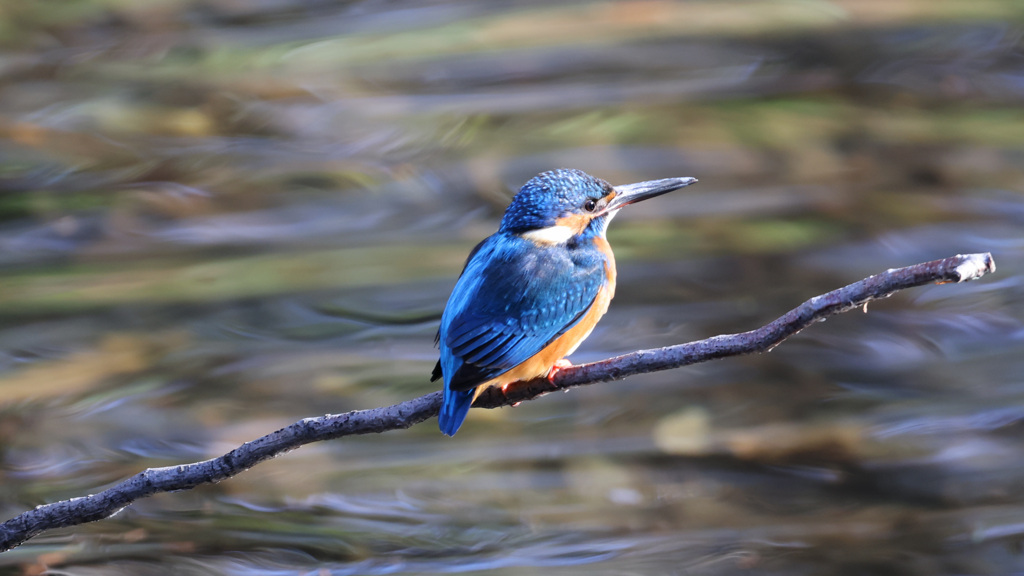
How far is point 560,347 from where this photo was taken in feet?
6.33

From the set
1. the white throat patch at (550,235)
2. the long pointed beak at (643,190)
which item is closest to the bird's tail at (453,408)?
the white throat patch at (550,235)

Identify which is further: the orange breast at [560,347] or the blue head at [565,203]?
the blue head at [565,203]

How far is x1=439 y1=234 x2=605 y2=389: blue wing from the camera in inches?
68.8

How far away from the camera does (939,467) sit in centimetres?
346

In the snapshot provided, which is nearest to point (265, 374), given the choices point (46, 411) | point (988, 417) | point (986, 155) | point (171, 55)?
point (46, 411)

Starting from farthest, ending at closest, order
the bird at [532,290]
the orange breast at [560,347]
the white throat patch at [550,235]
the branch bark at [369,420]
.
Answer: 1. the white throat patch at [550,235]
2. the orange breast at [560,347]
3. the bird at [532,290]
4. the branch bark at [369,420]

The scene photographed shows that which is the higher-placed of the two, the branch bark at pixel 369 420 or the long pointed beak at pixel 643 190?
the long pointed beak at pixel 643 190

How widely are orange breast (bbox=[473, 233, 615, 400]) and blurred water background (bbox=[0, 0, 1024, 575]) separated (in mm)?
1479

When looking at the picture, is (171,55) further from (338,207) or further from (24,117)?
(338,207)

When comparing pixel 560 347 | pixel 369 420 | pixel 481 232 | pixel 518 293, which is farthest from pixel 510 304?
pixel 481 232

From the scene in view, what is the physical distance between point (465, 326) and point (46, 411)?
2501 mm

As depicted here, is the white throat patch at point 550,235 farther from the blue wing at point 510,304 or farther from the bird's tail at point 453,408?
the bird's tail at point 453,408

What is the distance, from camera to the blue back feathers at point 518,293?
5.65ft

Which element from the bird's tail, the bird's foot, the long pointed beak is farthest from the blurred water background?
the bird's tail
